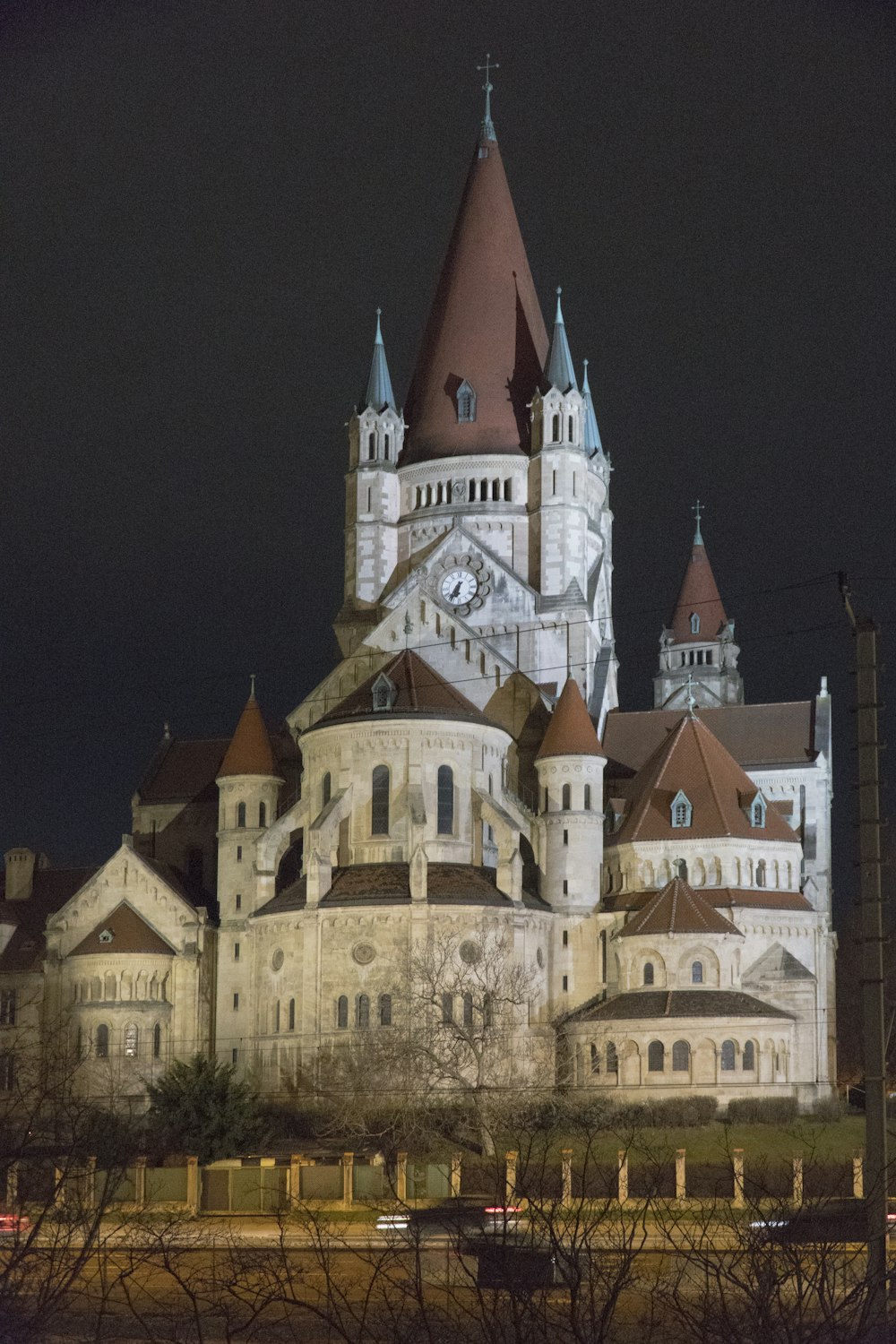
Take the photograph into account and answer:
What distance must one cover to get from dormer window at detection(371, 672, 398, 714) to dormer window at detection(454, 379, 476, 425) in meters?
20.2

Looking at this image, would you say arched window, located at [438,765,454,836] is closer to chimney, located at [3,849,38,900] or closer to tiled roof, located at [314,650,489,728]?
tiled roof, located at [314,650,489,728]

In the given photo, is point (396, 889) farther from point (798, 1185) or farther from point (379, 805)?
point (798, 1185)

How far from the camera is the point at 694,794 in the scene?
9194cm

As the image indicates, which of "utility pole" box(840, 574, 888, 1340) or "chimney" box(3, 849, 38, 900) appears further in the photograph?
"chimney" box(3, 849, 38, 900)

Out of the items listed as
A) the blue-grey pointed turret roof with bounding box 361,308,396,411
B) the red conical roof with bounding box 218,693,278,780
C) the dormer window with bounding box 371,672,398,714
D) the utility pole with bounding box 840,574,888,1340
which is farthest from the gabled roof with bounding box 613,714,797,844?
the utility pole with bounding box 840,574,888,1340

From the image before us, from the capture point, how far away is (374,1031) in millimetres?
82375

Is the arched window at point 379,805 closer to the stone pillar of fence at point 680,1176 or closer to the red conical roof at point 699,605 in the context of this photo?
the stone pillar of fence at point 680,1176

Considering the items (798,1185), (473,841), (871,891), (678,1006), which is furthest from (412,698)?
(871,891)

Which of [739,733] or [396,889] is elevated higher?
[739,733]

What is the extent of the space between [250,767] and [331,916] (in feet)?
40.5

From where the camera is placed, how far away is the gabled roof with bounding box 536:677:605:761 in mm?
91812

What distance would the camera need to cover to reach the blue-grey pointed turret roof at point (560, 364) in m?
104

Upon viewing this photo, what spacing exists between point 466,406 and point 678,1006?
118 ft

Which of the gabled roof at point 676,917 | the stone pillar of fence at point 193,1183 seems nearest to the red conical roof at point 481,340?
the gabled roof at point 676,917
